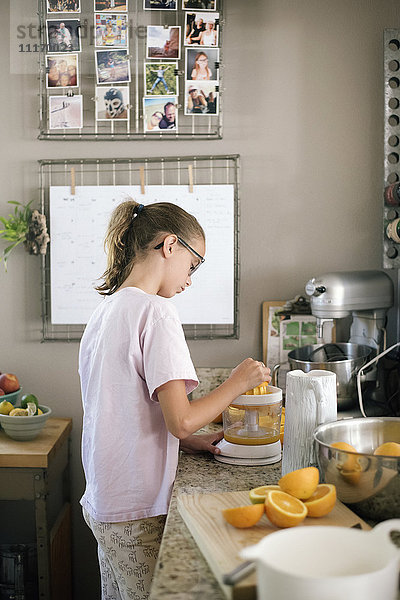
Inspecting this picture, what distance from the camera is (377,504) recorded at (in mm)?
1039

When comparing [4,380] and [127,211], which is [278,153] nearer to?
[127,211]

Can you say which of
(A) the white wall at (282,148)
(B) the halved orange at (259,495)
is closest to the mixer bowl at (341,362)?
(A) the white wall at (282,148)

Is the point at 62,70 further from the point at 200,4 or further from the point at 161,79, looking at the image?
the point at 200,4

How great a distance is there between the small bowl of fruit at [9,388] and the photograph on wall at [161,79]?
3.79 ft

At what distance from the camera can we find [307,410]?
49.3 inches

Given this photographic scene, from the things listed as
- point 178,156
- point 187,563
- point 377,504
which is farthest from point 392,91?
point 187,563

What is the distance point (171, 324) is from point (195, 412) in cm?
19

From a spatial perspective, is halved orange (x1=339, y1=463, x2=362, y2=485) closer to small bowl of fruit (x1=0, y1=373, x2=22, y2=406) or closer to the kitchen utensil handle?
the kitchen utensil handle

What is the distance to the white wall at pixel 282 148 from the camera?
2357 millimetres

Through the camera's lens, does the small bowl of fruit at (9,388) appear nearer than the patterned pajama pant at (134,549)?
No

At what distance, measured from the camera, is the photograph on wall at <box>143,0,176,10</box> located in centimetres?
236

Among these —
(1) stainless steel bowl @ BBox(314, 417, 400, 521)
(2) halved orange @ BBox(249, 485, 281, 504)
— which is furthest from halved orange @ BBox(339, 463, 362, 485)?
(2) halved orange @ BBox(249, 485, 281, 504)

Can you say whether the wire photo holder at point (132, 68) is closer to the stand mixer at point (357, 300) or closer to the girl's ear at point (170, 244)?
the stand mixer at point (357, 300)

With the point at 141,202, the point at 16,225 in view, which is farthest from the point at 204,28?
the point at 16,225
